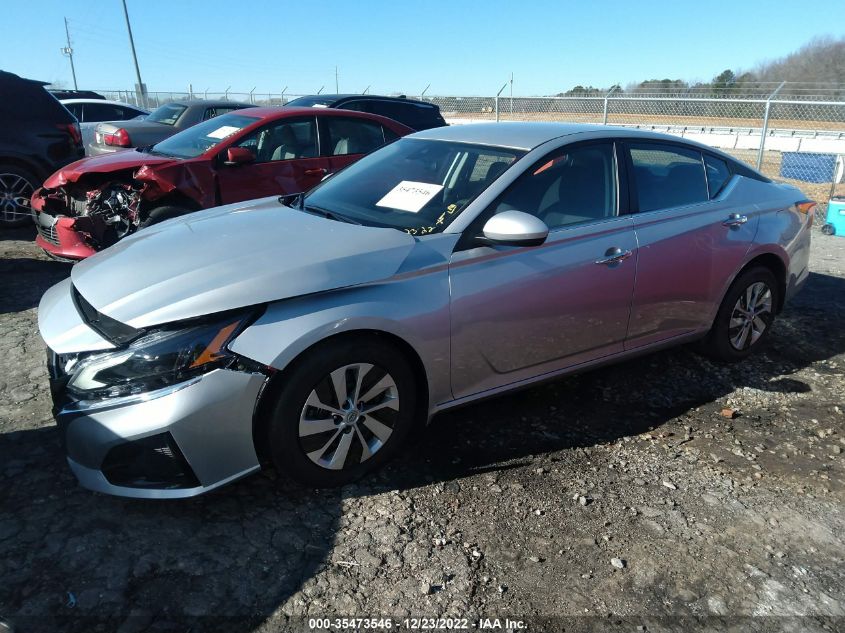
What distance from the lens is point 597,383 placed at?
13.6ft

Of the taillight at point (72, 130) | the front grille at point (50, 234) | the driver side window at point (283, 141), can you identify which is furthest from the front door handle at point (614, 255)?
the taillight at point (72, 130)

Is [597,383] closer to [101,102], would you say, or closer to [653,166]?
[653,166]

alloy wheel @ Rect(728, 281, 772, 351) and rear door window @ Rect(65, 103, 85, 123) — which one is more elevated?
rear door window @ Rect(65, 103, 85, 123)

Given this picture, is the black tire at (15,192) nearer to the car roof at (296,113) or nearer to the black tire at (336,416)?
the car roof at (296,113)

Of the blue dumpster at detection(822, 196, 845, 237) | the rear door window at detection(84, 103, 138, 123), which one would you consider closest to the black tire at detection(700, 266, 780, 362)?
the blue dumpster at detection(822, 196, 845, 237)

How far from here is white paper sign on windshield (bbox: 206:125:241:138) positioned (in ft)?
20.5

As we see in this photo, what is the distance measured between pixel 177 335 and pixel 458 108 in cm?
1955

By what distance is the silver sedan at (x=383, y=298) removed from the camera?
2.50m

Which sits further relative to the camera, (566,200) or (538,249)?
(566,200)

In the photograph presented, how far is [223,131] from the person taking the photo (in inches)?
249

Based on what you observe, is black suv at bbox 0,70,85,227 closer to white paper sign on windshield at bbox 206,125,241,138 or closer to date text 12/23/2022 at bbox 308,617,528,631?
white paper sign on windshield at bbox 206,125,241,138

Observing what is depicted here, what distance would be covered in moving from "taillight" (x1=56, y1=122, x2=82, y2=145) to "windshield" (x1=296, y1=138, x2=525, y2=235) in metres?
5.40

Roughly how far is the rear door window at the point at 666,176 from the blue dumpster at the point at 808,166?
33.3ft

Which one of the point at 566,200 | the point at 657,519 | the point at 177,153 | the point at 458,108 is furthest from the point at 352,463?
the point at 458,108
